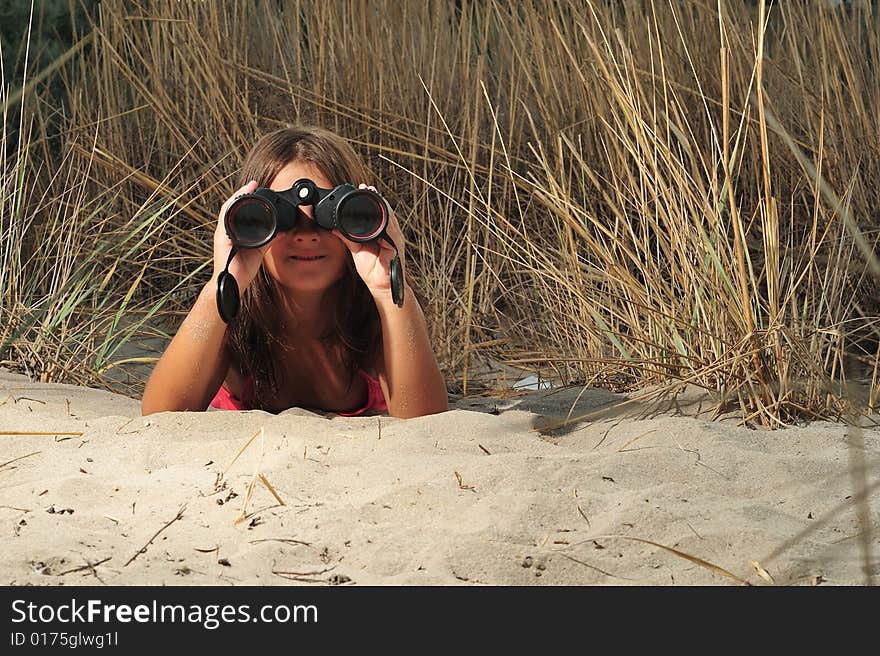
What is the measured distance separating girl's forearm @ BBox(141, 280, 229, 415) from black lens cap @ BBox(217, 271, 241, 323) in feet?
0.36

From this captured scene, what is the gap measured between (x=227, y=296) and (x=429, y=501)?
2.30ft

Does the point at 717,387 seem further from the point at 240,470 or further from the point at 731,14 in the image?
the point at 731,14

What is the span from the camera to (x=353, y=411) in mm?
2584

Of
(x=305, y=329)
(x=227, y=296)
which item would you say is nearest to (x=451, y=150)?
(x=305, y=329)

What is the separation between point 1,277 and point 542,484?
172 cm

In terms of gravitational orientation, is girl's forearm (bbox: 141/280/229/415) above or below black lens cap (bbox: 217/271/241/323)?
below

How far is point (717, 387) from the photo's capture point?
90.4 inches

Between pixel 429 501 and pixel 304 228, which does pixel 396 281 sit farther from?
pixel 429 501

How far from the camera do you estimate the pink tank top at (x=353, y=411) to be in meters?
2.52

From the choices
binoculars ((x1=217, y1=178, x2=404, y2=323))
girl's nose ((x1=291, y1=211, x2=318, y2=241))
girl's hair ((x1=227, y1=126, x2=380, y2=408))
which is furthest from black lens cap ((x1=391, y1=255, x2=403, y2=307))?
girl's hair ((x1=227, y1=126, x2=380, y2=408))

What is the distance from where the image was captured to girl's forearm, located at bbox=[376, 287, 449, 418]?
7.48 ft

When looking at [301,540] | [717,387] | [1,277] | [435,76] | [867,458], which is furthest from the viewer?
[435,76]

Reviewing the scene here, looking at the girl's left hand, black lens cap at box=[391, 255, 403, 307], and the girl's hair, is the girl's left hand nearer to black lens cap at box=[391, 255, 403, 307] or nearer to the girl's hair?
black lens cap at box=[391, 255, 403, 307]
